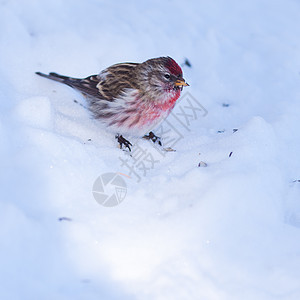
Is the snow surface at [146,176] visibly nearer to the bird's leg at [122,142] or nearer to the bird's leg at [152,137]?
the bird's leg at [122,142]

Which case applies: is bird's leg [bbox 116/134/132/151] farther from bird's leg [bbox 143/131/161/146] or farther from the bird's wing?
the bird's wing

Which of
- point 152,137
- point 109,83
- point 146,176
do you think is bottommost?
point 152,137

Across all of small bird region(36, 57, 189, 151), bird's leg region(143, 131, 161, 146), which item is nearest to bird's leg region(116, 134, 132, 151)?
small bird region(36, 57, 189, 151)

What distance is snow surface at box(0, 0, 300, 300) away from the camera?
7.24 ft

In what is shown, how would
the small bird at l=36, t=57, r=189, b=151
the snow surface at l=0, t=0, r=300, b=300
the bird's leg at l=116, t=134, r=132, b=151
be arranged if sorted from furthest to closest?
1. the small bird at l=36, t=57, r=189, b=151
2. the bird's leg at l=116, t=134, r=132, b=151
3. the snow surface at l=0, t=0, r=300, b=300

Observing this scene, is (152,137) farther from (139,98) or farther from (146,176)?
(146,176)

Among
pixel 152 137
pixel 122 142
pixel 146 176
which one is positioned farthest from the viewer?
pixel 152 137

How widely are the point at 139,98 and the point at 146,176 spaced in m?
0.83

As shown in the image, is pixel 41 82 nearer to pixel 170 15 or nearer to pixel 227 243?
pixel 170 15

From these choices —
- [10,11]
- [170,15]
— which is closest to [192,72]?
[170,15]

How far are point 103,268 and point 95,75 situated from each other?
2.02 m

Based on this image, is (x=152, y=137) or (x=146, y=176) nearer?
(x=146, y=176)

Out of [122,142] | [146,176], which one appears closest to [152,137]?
[122,142]

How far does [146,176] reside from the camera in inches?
119
